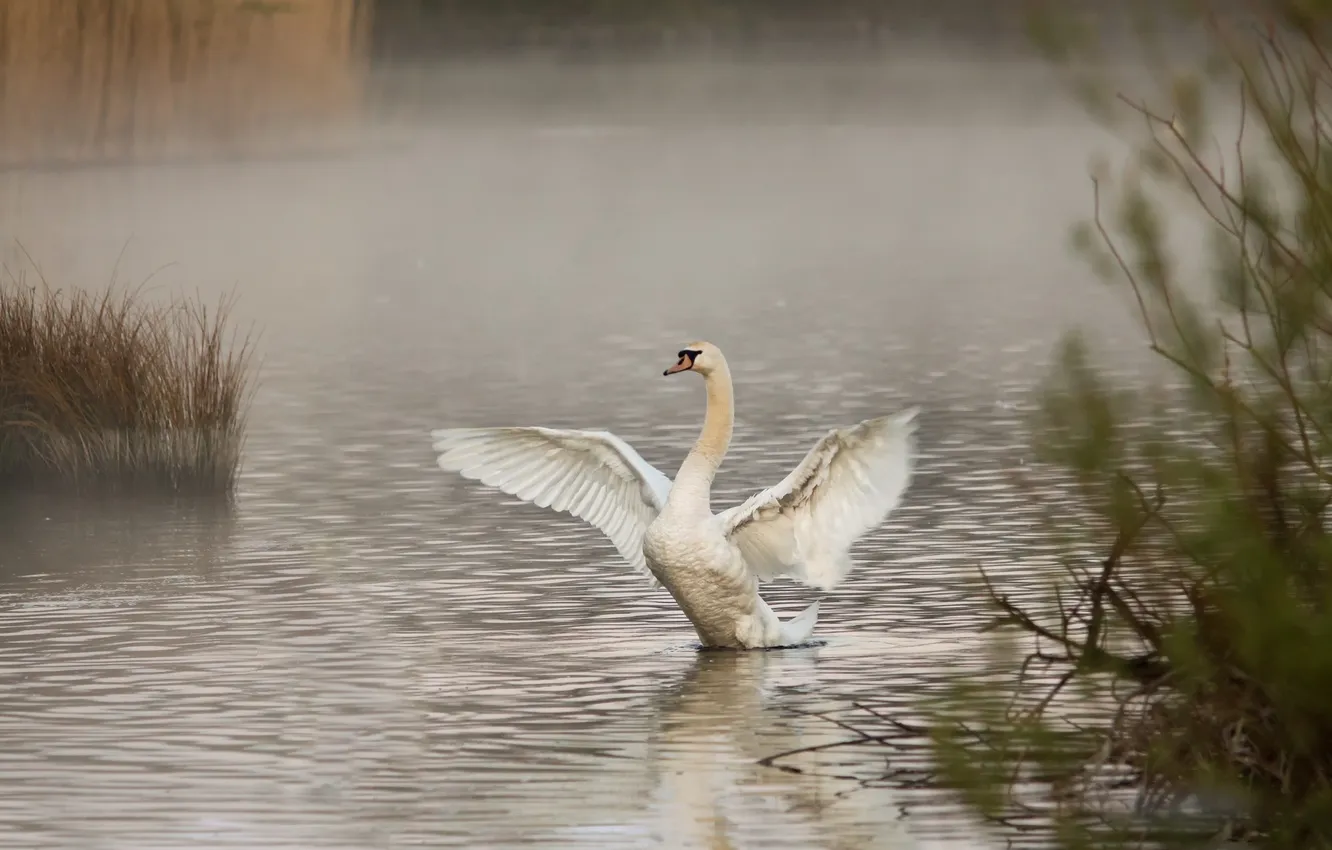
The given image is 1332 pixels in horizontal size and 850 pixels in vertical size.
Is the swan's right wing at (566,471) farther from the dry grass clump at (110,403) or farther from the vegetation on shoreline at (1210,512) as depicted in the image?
the vegetation on shoreline at (1210,512)

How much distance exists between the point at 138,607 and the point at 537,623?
199 centimetres

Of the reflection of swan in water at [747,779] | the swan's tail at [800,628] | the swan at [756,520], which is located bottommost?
the reflection of swan in water at [747,779]

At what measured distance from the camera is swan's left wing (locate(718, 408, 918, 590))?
428 inches

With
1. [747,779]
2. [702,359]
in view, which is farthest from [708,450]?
[747,779]

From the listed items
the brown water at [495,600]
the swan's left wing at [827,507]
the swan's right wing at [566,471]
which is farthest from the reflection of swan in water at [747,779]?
the swan's right wing at [566,471]

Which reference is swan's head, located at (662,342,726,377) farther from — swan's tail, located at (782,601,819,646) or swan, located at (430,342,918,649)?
swan's tail, located at (782,601,819,646)

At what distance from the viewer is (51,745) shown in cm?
912

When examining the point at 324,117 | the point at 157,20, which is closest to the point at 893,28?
the point at 324,117

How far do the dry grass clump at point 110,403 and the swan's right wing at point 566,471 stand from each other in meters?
3.62

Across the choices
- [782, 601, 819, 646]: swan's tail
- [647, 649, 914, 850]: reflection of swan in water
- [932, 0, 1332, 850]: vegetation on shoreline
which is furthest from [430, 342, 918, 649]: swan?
[932, 0, 1332, 850]: vegetation on shoreline

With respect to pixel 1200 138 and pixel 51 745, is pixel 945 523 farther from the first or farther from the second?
pixel 1200 138

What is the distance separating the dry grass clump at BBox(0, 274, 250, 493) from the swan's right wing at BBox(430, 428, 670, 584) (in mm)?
3616

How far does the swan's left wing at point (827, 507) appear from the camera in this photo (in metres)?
10.9

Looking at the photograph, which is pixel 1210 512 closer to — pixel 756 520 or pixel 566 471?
pixel 756 520
